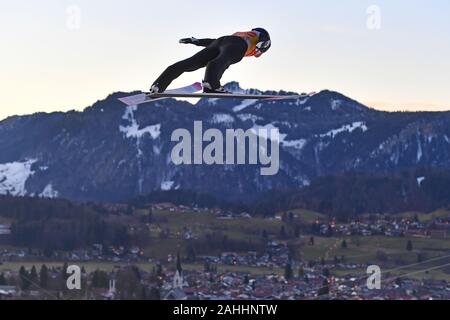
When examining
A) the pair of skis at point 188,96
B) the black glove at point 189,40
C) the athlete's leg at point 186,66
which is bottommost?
the pair of skis at point 188,96

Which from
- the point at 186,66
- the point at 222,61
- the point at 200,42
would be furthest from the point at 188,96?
the point at 222,61

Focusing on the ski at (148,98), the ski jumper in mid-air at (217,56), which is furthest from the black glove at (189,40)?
the ski at (148,98)

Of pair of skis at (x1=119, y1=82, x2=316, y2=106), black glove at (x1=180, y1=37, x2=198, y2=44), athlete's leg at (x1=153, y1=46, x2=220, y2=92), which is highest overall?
black glove at (x1=180, y1=37, x2=198, y2=44)

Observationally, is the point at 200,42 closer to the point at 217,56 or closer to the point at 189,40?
the point at 189,40

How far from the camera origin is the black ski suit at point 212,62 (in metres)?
38.0

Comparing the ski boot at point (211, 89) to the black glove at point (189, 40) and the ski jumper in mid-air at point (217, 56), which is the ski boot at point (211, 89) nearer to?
the ski jumper in mid-air at point (217, 56)

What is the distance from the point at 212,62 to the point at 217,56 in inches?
11.3

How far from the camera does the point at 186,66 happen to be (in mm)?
38062

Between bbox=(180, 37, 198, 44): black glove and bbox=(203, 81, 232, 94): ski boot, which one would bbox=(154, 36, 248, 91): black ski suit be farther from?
bbox=(180, 37, 198, 44): black glove

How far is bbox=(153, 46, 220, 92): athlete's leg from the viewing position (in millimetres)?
38094

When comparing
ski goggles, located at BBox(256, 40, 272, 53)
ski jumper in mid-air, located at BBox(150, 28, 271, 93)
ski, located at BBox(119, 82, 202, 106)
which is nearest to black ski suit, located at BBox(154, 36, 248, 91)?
ski jumper in mid-air, located at BBox(150, 28, 271, 93)
